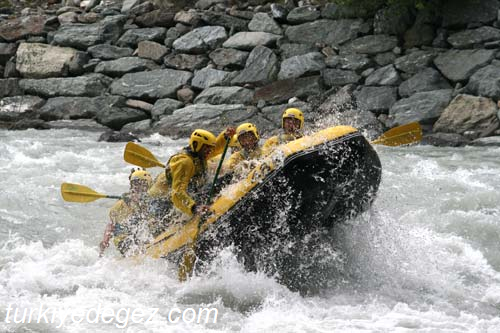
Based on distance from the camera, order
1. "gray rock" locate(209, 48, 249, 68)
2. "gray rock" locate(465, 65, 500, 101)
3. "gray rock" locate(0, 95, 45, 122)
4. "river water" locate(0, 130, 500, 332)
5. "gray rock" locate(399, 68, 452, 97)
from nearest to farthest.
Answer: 1. "river water" locate(0, 130, 500, 332)
2. "gray rock" locate(465, 65, 500, 101)
3. "gray rock" locate(399, 68, 452, 97)
4. "gray rock" locate(0, 95, 45, 122)
5. "gray rock" locate(209, 48, 249, 68)

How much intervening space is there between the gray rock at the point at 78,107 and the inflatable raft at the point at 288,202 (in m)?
8.24

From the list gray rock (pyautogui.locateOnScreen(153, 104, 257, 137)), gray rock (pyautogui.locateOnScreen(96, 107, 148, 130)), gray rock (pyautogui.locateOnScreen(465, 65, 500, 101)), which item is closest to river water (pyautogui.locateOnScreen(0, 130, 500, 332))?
gray rock (pyautogui.locateOnScreen(465, 65, 500, 101))

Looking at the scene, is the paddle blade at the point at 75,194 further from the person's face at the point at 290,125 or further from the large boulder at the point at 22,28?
the large boulder at the point at 22,28

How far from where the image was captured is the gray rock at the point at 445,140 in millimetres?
10891

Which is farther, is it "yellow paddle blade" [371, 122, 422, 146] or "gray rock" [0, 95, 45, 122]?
"gray rock" [0, 95, 45, 122]

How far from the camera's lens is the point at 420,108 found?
11.8 metres

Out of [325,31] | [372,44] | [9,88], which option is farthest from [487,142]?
[9,88]

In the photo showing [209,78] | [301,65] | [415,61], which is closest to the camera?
[415,61]

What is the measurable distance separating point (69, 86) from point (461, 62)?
7686 millimetres

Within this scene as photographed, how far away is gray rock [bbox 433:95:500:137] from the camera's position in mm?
11164

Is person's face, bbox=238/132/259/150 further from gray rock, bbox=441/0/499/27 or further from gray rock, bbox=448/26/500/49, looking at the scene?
gray rock, bbox=441/0/499/27

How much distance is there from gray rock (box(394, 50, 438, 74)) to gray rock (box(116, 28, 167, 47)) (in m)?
5.38

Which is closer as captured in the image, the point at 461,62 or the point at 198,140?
the point at 198,140

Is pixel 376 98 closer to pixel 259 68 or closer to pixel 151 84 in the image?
pixel 259 68
